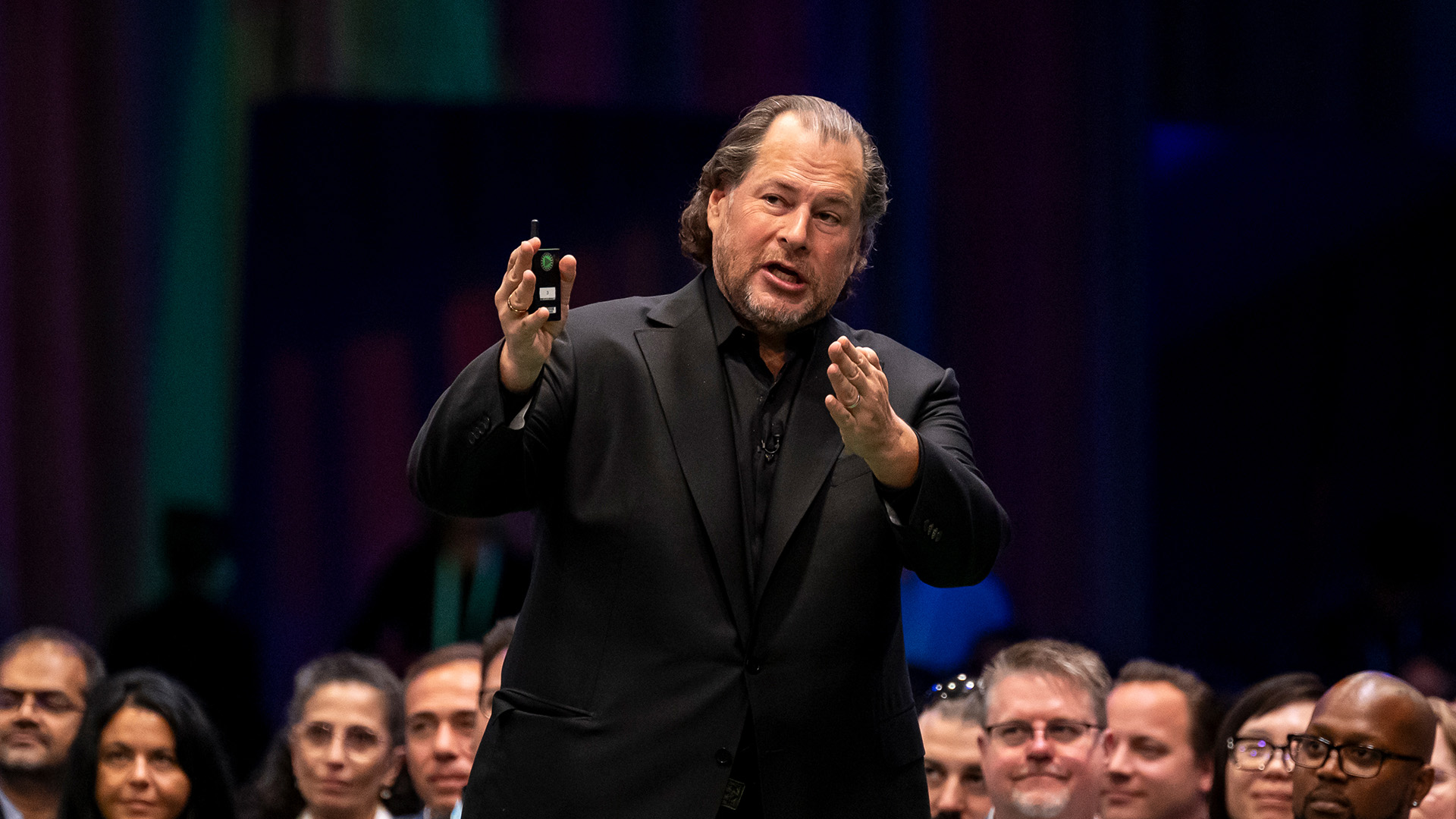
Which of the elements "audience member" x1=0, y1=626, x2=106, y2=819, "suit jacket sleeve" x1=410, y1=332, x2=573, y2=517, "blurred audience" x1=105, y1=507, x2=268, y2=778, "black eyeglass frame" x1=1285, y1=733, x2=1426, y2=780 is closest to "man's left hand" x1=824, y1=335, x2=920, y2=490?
"suit jacket sleeve" x1=410, y1=332, x2=573, y2=517

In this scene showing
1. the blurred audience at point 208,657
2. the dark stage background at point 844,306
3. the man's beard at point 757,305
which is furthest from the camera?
the dark stage background at point 844,306

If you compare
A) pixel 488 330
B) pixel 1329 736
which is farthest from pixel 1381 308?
pixel 1329 736

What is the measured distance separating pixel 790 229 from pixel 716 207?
0.55ft

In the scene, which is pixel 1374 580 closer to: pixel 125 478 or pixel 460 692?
pixel 460 692

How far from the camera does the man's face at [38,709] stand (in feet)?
13.2

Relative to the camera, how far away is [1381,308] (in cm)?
711

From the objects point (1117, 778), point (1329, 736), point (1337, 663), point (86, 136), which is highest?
point (86, 136)

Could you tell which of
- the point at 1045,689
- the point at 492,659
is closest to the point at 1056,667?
the point at 1045,689

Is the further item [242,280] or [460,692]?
[242,280]

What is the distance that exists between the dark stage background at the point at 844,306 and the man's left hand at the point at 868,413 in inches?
141

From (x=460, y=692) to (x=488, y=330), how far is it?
8.81 ft

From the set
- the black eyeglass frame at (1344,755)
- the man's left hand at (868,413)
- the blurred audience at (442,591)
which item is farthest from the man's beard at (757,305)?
the blurred audience at (442,591)

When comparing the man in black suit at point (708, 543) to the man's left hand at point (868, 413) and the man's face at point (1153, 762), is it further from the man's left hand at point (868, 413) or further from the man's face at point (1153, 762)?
the man's face at point (1153, 762)

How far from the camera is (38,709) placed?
406 centimetres
